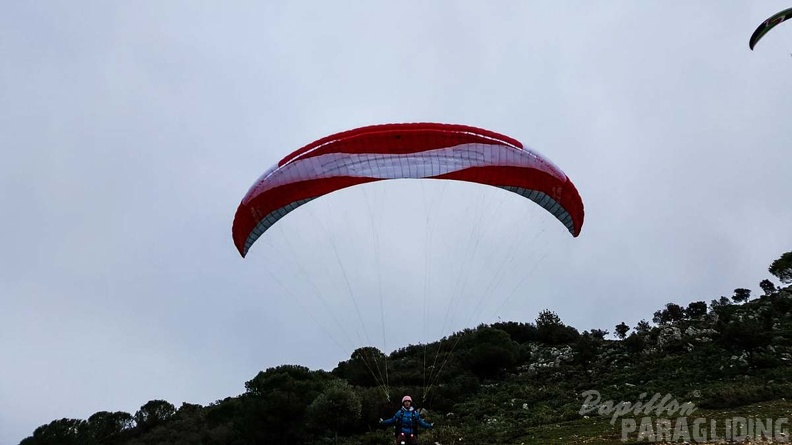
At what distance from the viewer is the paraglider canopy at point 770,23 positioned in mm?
15664

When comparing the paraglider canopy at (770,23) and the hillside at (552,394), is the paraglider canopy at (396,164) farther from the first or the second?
the paraglider canopy at (770,23)

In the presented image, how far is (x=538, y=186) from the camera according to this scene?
14578 millimetres

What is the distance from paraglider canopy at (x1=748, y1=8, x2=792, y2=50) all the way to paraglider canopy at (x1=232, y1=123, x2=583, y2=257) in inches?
287

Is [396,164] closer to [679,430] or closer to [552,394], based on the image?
[679,430]

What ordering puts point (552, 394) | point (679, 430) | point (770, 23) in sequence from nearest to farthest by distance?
point (679, 430) → point (770, 23) → point (552, 394)

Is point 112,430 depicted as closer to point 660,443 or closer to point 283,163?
point 283,163

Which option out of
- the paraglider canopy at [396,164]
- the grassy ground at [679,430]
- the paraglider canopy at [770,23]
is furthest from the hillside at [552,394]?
the paraglider canopy at [770,23]

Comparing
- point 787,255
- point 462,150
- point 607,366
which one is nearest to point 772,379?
point 607,366

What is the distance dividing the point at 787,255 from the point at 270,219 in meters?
49.0

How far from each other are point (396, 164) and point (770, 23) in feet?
36.8

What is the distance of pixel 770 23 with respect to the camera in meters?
15.8

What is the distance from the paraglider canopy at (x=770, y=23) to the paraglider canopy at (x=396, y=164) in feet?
23.9

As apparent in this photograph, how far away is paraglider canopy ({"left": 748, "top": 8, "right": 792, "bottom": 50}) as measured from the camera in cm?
1566

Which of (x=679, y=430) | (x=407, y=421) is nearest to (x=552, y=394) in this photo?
(x=679, y=430)
